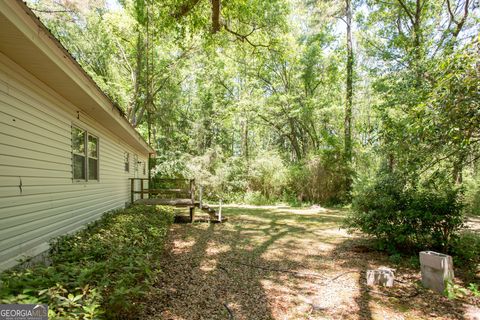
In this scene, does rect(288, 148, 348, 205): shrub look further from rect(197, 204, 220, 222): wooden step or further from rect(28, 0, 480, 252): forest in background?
rect(197, 204, 220, 222): wooden step

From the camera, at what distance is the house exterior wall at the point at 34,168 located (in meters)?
3.48

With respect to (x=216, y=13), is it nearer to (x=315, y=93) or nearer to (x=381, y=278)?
(x=381, y=278)

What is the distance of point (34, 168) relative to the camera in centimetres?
413

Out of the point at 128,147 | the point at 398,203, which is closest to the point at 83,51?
the point at 128,147

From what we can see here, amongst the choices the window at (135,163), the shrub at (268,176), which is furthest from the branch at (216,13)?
the shrub at (268,176)

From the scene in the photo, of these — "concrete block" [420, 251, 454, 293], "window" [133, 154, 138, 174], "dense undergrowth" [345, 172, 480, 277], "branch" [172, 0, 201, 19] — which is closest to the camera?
"concrete block" [420, 251, 454, 293]

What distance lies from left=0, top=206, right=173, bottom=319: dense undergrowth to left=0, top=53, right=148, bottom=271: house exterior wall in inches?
18.9

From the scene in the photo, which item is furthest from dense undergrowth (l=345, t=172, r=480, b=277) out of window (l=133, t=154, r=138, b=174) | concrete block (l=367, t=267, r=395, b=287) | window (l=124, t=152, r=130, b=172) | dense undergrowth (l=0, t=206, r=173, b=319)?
window (l=133, t=154, r=138, b=174)

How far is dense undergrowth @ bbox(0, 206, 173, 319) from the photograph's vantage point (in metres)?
2.02

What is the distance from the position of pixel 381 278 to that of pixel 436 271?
783mm

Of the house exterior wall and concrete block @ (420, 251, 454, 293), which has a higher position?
the house exterior wall

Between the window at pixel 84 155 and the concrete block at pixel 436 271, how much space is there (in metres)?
6.72

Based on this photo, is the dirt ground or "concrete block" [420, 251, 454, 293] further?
"concrete block" [420, 251, 454, 293]

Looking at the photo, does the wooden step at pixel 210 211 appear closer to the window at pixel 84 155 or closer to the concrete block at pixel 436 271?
the window at pixel 84 155
